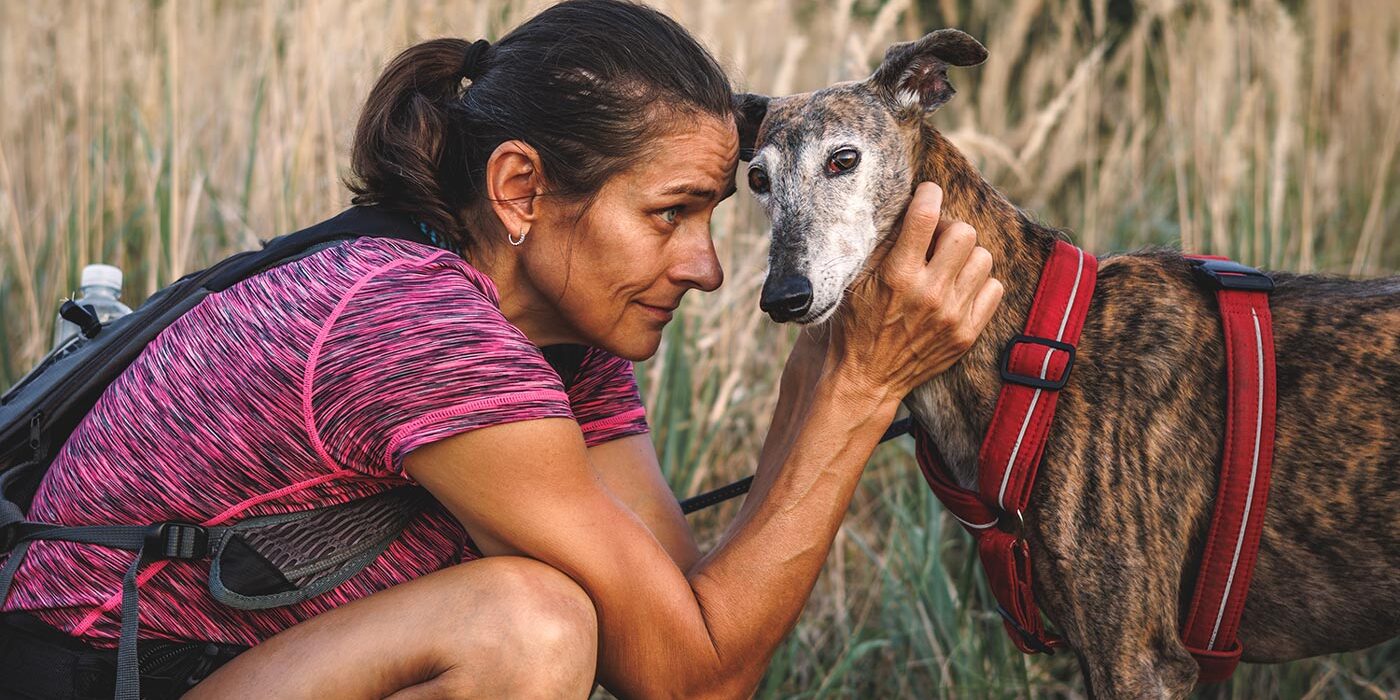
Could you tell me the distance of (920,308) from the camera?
218 cm

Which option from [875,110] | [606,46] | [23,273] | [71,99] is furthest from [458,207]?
[71,99]

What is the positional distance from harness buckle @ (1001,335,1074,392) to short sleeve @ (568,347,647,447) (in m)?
0.86

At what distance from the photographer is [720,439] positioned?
3.73m

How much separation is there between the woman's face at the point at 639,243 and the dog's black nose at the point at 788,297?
12cm

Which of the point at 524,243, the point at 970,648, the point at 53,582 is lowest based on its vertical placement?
the point at 970,648

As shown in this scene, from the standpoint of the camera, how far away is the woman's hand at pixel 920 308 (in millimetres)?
2189

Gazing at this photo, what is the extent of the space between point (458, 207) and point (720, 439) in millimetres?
1620

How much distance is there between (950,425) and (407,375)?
107cm

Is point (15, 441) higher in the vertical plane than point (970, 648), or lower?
higher

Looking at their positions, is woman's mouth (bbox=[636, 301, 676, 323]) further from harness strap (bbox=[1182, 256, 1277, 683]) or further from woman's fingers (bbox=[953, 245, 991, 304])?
harness strap (bbox=[1182, 256, 1277, 683])

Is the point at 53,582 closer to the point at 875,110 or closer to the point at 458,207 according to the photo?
the point at 458,207

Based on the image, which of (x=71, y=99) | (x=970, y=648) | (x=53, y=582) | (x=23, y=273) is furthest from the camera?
(x=71, y=99)

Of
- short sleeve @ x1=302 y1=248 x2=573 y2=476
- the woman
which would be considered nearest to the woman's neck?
the woman

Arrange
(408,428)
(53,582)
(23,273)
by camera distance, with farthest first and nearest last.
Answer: (23,273)
(53,582)
(408,428)
